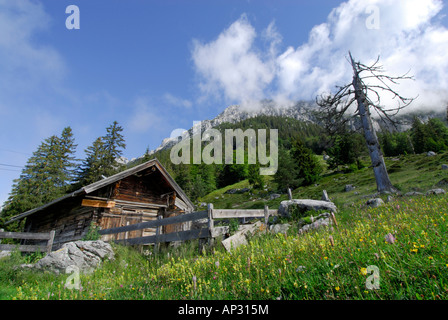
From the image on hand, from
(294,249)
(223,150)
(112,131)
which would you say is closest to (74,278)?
(294,249)

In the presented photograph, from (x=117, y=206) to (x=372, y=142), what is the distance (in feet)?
61.1

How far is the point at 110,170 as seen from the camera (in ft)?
129

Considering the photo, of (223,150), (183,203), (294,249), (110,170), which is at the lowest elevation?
(294,249)

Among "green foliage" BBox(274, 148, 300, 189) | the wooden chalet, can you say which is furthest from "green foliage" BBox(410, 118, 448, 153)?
the wooden chalet

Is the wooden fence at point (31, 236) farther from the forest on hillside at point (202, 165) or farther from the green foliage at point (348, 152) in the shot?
the green foliage at point (348, 152)

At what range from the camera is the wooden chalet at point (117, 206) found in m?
15.1

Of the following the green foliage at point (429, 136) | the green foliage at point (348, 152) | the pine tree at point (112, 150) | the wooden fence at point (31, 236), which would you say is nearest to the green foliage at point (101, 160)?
the pine tree at point (112, 150)

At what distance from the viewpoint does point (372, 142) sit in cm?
1592

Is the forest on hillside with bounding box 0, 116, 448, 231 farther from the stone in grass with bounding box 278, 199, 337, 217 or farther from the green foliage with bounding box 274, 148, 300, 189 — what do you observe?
the stone in grass with bounding box 278, 199, 337, 217

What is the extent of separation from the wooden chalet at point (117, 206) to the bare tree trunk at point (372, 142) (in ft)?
46.0
